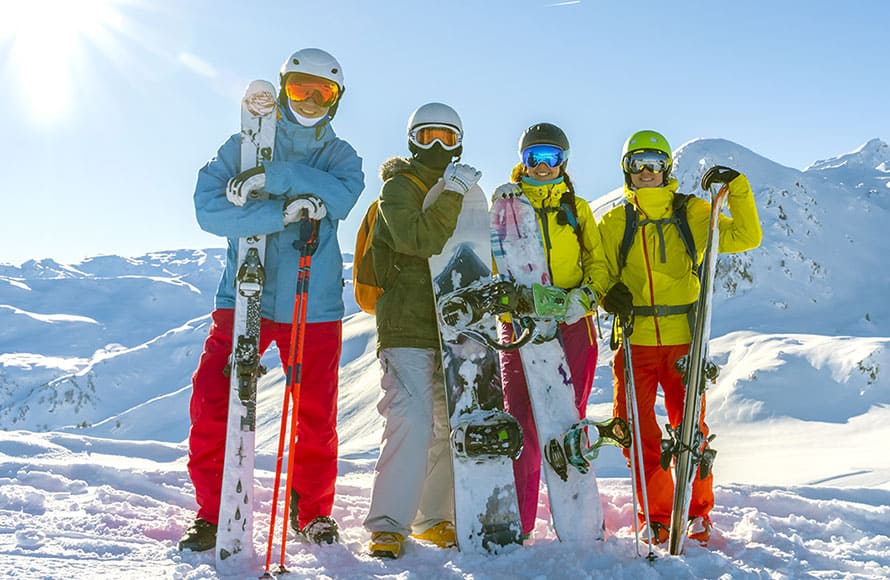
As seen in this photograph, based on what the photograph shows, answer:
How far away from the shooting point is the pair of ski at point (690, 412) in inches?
121

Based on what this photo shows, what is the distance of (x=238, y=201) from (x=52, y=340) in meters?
142

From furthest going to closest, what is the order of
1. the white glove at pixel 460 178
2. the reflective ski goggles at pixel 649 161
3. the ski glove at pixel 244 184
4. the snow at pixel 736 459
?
the reflective ski goggles at pixel 649 161 → the ski glove at pixel 244 184 → the white glove at pixel 460 178 → the snow at pixel 736 459

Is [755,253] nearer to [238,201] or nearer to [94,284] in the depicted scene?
[238,201]

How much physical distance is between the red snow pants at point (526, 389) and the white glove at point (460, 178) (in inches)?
36.4

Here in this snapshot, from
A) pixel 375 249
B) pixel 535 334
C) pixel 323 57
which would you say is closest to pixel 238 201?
pixel 375 249

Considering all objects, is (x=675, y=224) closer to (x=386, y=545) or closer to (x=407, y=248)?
(x=407, y=248)

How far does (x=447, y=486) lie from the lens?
11.6ft

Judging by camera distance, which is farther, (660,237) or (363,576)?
(660,237)

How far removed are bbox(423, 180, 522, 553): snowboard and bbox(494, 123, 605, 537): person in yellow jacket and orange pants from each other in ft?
0.92

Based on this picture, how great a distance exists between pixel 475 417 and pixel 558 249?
3.49 feet

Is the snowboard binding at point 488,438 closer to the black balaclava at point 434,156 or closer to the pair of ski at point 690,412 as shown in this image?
the pair of ski at point 690,412

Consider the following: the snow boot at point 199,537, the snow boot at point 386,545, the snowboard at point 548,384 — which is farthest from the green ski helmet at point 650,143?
the snow boot at point 199,537

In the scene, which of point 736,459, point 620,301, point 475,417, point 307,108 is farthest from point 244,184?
point 736,459

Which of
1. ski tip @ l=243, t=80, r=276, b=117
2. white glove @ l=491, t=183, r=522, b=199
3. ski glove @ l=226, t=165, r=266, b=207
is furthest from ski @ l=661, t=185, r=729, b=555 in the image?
ski tip @ l=243, t=80, r=276, b=117
